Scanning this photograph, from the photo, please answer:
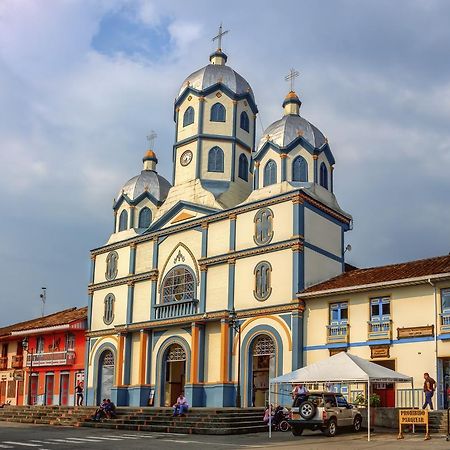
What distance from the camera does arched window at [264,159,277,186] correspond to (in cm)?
3556

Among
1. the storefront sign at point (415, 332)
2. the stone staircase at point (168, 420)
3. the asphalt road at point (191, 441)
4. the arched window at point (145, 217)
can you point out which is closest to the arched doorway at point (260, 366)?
the stone staircase at point (168, 420)

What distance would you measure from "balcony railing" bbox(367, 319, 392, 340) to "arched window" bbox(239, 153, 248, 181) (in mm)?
13827

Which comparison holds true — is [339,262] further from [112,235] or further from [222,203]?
[112,235]

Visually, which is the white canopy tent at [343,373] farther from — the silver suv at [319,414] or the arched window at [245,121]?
the arched window at [245,121]

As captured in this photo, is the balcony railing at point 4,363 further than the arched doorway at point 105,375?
Yes

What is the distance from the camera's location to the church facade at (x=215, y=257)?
33.0 metres

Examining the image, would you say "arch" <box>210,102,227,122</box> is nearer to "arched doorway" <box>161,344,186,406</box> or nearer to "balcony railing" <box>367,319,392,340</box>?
"arched doorway" <box>161,344,186,406</box>

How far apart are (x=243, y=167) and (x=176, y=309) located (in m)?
9.38

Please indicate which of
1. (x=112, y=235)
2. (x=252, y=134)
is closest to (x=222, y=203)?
(x=252, y=134)

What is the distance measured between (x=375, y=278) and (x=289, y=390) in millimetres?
6321

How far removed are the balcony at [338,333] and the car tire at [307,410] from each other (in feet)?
25.7

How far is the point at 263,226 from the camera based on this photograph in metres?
34.2

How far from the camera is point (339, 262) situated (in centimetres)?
3509

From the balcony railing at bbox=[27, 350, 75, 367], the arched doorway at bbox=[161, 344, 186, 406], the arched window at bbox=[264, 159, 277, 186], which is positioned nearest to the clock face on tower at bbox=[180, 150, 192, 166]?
the arched window at bbox=[264, 159, 277, 186]
